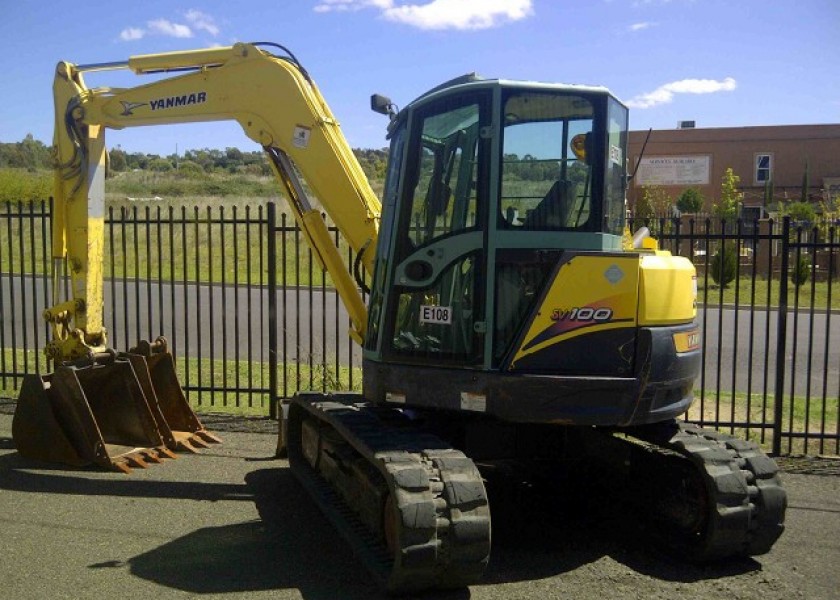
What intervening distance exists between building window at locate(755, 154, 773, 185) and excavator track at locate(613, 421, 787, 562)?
1549 inches

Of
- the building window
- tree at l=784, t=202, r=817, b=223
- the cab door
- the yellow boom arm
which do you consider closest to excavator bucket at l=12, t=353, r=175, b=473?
the yellow boom arm

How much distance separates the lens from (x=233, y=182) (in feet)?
189

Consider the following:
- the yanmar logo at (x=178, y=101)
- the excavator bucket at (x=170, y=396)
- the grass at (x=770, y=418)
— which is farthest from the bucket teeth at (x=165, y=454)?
the grass at (x=770, y=418)

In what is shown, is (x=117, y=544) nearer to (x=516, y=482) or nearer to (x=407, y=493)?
(x=407, y=493)

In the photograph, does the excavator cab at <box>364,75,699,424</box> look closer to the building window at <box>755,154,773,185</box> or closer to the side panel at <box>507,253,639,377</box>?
the side panel at <box>507,253,639,377</box>

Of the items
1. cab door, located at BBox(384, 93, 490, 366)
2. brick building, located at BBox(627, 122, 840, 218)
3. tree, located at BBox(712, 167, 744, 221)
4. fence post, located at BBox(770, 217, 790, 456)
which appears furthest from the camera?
brick building, located at BBox(627, 122, 840, 218)

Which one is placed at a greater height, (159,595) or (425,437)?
(425,437)

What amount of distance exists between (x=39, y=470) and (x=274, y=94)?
367 centimetres

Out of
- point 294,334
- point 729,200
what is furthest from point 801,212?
point 294,334

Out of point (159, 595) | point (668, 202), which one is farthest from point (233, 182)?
point (159, 595)

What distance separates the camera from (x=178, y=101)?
729cm

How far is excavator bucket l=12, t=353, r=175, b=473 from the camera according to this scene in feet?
22.6

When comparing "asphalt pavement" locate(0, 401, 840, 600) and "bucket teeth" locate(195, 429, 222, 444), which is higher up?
"bucket teeth" locate(195, 429, 222, 444)

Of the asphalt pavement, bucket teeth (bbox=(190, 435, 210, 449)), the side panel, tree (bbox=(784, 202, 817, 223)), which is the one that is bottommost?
the asphalt pavement
